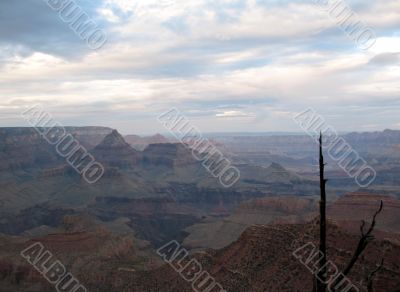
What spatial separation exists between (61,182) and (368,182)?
101m

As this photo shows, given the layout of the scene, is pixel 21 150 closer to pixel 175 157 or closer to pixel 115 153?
pixel 115 153

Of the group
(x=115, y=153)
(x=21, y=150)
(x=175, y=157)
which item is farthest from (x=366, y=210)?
(x=21, y=150)

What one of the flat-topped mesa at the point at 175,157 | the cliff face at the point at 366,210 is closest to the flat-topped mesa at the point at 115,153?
the flat-topped mesa at the point at 175,157

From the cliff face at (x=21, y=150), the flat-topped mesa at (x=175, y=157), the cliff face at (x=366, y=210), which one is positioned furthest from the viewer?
the flat-topped mesa at (x=175, y=157)

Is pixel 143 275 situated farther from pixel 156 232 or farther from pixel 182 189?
pixel 182 189

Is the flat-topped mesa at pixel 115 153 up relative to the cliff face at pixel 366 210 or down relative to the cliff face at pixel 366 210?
up

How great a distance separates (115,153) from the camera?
19462 cm

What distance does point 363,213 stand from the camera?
3600 inches

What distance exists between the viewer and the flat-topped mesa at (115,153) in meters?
192

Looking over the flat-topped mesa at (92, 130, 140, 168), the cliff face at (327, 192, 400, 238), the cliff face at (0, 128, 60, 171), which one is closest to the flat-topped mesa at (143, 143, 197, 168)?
Answer: the flat-topped mesa at (92, 130, 140, 168)

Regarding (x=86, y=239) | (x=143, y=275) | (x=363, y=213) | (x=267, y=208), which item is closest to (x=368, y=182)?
(x=267, y=208)

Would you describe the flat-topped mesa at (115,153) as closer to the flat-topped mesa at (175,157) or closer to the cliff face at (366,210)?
the flat-topped mesa at (175,157)

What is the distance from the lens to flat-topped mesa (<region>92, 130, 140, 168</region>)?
191500 millimetres

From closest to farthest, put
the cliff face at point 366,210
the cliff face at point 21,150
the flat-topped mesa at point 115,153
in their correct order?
1. the cliff face at point 366,210
2. the cliff face at point 21,150
3. the flat-topped mesa at point 115,153
